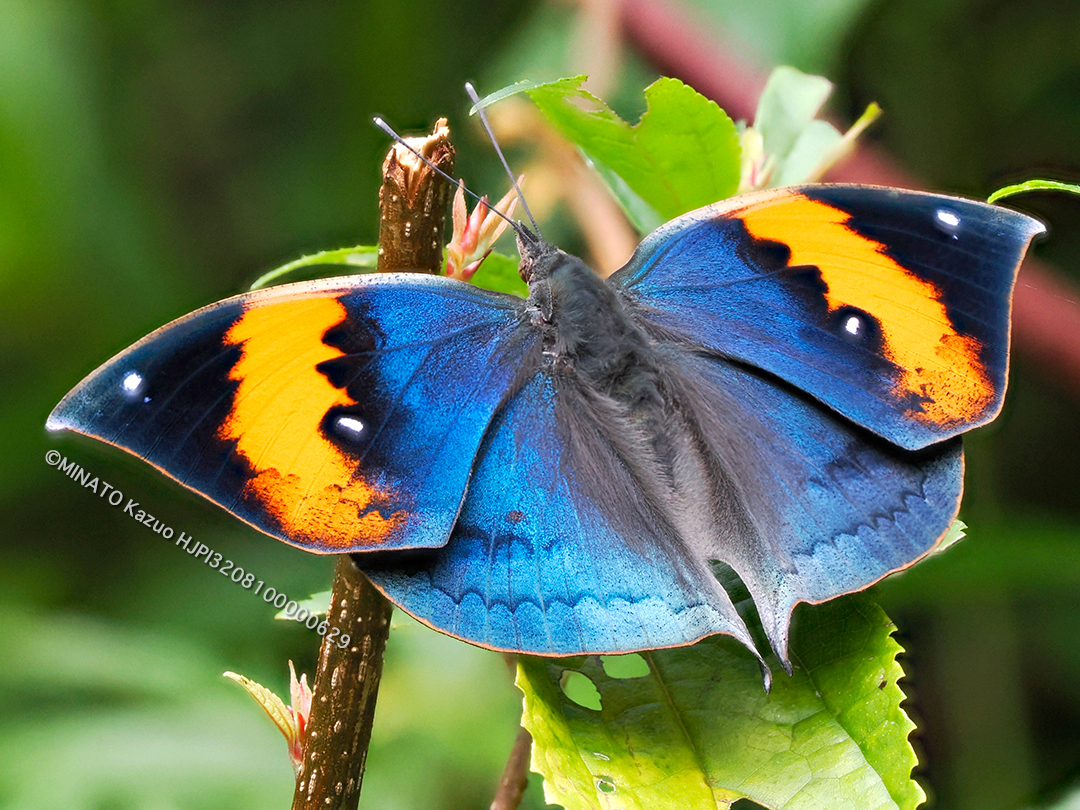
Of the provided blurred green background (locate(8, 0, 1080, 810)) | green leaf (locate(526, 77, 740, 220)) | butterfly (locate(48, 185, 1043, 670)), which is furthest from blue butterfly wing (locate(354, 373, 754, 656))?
blurred green background (locate(8, 0, 1080, 810))

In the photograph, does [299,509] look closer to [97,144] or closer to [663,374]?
[663,374]

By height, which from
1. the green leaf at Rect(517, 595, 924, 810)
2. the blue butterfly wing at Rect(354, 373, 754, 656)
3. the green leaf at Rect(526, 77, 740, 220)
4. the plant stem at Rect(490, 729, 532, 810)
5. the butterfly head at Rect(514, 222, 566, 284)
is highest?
the green leaf at Rect(526, 77, 740, 220)

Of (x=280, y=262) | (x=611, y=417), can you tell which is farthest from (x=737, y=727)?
(x=280, y=262)

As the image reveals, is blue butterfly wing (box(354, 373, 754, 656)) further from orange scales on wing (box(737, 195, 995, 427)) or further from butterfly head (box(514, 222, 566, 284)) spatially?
orange scales on wing (box(737, 195, 995, 427))

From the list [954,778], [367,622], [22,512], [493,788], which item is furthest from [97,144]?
[954,778]

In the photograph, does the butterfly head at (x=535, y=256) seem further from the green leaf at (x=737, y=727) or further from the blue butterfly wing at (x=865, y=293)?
the green leaf at (x=737, y=727)

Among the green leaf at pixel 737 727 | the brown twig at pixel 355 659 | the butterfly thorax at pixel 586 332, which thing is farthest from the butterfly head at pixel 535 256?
the green leaf at pixel 737 727
